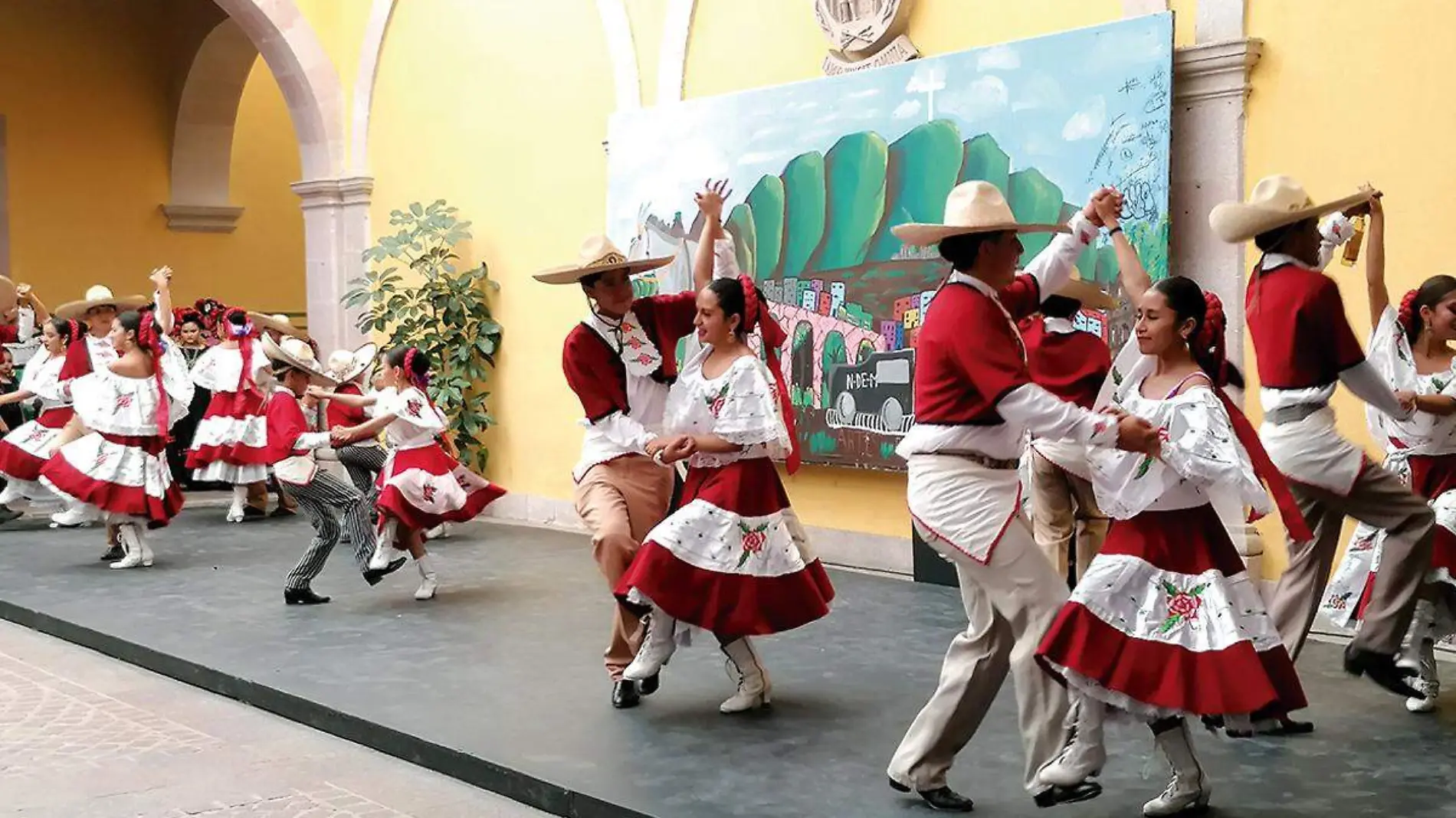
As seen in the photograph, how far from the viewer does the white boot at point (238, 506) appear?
1241 centimetres

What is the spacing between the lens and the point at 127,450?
10.1m

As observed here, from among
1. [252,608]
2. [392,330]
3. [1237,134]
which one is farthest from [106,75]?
[1237,134]

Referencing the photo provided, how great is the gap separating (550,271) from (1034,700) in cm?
280

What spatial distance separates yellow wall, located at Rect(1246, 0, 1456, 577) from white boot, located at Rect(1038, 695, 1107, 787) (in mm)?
3464

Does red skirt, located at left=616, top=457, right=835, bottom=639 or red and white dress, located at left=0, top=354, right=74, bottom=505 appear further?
red and white dress, located at left=0, top=354, right=74, bottom=505

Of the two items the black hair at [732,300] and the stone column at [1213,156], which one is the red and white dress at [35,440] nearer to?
the black hair at [732,300]

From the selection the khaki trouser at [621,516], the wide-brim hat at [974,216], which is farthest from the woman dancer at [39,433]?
the wide-brim hat at [974,216]

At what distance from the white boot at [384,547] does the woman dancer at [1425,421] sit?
4813 mm

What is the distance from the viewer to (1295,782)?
479 centimetres

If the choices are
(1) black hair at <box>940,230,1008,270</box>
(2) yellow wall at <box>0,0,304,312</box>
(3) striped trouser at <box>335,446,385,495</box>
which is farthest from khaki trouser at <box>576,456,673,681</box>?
(2) yellow wall at <box>0,0,304,312</box>

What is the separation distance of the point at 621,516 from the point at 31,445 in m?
7.64

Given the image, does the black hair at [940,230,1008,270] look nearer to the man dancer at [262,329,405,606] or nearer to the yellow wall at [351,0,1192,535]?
the man dancer at [262,329,405,606]

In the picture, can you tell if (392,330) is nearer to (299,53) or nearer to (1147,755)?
(299,53)

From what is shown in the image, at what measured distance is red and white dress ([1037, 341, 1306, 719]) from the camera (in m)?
4.11
